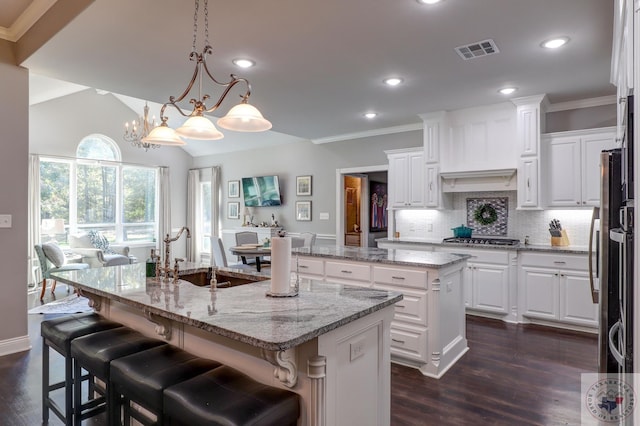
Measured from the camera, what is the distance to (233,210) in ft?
29.1

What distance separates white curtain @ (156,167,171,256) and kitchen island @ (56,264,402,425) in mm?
7104

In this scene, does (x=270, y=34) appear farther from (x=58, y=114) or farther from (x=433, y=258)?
(x=58, y=114)

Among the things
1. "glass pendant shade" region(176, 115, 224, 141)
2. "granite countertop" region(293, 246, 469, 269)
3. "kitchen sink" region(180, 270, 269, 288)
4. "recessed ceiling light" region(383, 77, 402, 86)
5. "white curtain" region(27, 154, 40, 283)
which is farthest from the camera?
"white curtain" region(27, 154, 40, 283)

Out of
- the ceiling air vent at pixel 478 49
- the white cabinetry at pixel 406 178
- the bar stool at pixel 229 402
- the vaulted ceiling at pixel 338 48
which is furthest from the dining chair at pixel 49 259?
the ceiling air vent at pixel 478 49

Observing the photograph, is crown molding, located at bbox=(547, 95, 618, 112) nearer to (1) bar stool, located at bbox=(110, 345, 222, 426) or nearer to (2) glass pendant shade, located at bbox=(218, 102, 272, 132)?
(2) glass pendant shade, located at bbox=(218, 102, 272, 132)

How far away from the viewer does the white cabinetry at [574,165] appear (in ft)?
14.2

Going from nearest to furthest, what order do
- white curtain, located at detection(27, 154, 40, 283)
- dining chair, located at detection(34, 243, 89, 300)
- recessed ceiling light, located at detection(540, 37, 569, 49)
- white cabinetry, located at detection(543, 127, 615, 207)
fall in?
recessed ceiling light, located at detection(540, 37, 569, 49), white cabinetry, located at detection(543, 127, 615, 207), dining chair, located at detection(34, 243, 89, 300), white curtain, located at detection(27, 154, 40, 283)

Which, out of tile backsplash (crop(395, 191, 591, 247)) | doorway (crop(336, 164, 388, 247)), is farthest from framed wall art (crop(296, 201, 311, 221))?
tile backsplash (crop(395, 191, 591, 247))

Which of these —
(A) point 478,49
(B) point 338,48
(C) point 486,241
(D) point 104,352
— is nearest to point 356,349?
(D) point 104,352

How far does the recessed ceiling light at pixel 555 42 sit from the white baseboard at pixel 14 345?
5.52 metres

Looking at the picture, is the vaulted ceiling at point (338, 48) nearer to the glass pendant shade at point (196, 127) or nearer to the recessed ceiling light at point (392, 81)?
the recessed ceiling light at point (392, 81)

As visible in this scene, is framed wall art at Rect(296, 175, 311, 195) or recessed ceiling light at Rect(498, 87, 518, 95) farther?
framed wall art at Rect(296, 175, 311, 195)

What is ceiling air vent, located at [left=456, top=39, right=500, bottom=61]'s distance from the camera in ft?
10.3

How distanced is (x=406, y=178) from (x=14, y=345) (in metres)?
5.12
